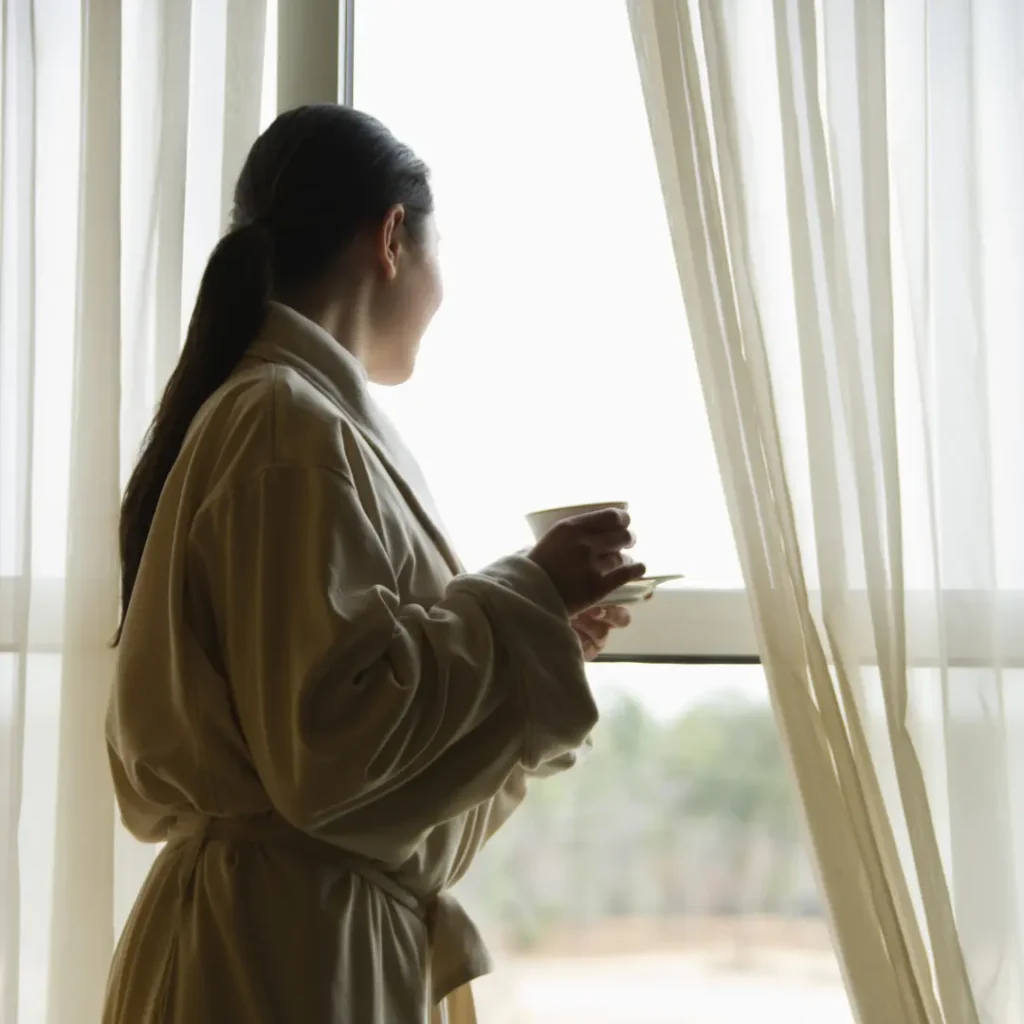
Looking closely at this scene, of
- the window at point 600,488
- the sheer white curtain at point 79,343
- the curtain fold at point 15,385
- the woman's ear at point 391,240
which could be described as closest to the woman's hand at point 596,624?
the window at point 600,488

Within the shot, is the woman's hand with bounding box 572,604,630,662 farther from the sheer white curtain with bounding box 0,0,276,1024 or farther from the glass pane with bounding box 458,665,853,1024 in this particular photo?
the sheer white curtain with bounding box 0,0,276,1024

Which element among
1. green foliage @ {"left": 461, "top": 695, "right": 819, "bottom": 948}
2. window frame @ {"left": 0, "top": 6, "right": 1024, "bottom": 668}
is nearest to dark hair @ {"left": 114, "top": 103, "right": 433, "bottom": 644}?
window frame @ {"left": 0, "top": 6, "right": 1024, "bottom": 668}

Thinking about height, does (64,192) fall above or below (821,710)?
above

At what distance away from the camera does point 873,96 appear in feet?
4.15

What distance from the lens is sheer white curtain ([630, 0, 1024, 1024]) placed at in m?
1.22

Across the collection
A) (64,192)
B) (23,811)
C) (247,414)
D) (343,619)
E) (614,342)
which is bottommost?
(23,811)

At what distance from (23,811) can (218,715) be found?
1.84 feet

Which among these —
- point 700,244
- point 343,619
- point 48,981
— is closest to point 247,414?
point 343,619

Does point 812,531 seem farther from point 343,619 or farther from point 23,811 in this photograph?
point 23,811

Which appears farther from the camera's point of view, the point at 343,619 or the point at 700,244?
the point at 700,244

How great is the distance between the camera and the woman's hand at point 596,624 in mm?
1210

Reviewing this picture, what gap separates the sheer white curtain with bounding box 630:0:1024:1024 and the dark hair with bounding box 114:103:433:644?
0.35 m

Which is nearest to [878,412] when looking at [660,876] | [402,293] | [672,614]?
[672,614]

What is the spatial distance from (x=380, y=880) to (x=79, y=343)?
0.74 m
